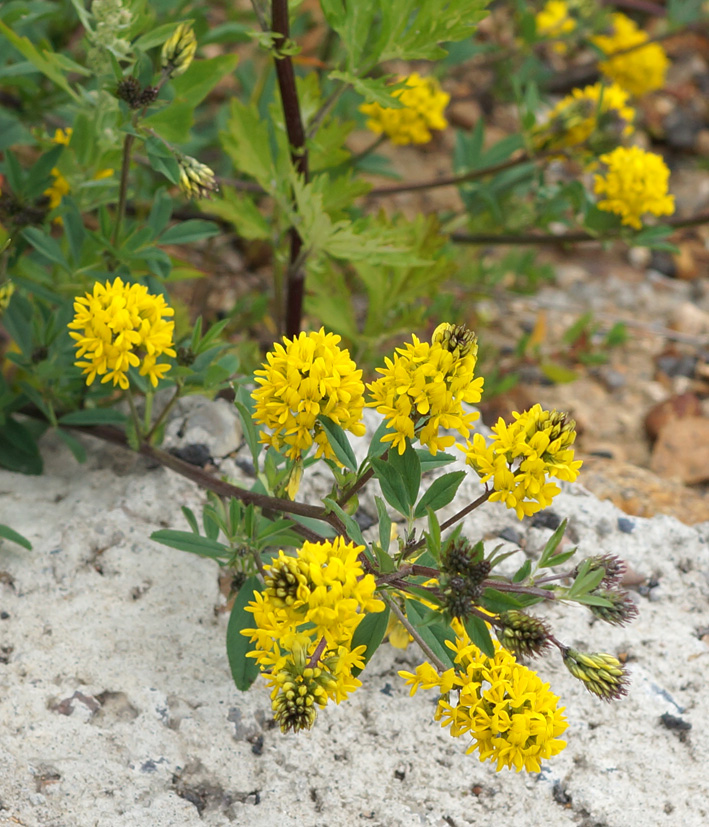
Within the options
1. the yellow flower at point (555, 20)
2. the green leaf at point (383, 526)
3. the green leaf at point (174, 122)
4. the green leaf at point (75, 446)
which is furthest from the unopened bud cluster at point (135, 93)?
the yellow flower at point (555, 20)

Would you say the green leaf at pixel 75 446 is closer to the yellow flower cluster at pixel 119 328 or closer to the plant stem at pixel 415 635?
the yellow flower cluster at pixel 119 328

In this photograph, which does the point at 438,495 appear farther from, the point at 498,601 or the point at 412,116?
the point at 412,116

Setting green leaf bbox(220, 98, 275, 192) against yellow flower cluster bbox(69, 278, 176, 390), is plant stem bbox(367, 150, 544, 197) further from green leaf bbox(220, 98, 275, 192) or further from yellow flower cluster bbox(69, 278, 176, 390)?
yellow flower cluster bbox(69, 278, 176, 390)

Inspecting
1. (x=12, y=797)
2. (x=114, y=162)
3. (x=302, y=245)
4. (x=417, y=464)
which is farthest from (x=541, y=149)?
(x=12, y=797)

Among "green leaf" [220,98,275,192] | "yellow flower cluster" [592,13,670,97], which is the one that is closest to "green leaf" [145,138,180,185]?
"green leaf" [220,98,275,192]

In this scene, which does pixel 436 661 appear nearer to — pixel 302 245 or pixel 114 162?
pixel 302 245

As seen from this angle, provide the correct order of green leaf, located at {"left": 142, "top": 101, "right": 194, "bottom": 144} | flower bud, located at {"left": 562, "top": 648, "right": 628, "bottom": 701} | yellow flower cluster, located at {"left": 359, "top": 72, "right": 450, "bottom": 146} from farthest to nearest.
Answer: yellow flower cluster, located at {"left": 359, "top": 72, "right": 450, "bottom": 146} → green leaf, located at {"left": 142, "top": 101, "right": 194, "bottom": 144} → flower bud, located at {"left": 562, "top": 648, "right": 628, "bottom": 701}

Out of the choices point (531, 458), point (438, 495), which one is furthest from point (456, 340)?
point (438, 495)
